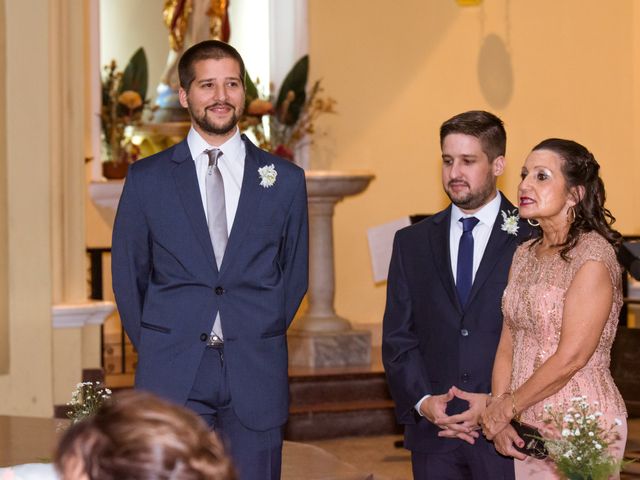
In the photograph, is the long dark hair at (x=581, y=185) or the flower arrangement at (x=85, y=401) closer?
the flower arrangement at (x=85, y=401)

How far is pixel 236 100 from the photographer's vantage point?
353 cm

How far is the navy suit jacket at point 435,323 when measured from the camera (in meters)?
3.62

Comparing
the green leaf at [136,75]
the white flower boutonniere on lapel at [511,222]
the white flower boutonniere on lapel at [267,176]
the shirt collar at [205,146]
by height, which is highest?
the green leaf at [136,75]

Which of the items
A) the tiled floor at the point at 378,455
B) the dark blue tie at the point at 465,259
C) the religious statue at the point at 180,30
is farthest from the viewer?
the religious statue at the point at 180,30

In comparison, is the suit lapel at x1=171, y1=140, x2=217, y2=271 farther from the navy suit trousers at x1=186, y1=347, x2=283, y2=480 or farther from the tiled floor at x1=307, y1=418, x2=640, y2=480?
the tiled floor at x1=307, y1=418, x2=640, y2=480

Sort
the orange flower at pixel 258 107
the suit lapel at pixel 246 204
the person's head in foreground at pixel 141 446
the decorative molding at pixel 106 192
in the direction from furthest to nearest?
the orange flower at pixel 258 107 < the decorative molding at pixel 106 192 < the suit lapel at pixel 246 204 < the person's head in foreground at pixel 141 446

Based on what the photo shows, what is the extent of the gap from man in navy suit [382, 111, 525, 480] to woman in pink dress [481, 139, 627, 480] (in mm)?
147

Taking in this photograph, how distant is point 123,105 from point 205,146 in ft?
18.2

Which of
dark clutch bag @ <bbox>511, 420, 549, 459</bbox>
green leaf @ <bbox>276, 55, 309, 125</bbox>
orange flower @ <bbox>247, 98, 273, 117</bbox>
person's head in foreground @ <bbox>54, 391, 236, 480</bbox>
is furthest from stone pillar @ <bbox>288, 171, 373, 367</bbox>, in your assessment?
person's head in foreground @ <bbox>54, 391, 236, 480</bbox>

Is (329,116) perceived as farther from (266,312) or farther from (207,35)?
(266,312)

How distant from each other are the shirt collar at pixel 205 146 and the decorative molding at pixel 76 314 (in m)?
2.93

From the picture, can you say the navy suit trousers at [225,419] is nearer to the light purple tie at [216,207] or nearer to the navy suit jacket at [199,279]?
the navy suit jacket at [199,279]

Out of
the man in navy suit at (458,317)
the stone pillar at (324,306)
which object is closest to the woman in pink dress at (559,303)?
the man in navy suit at (458,317)

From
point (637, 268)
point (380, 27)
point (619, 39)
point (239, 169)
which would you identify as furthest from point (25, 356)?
point (619, 39)
